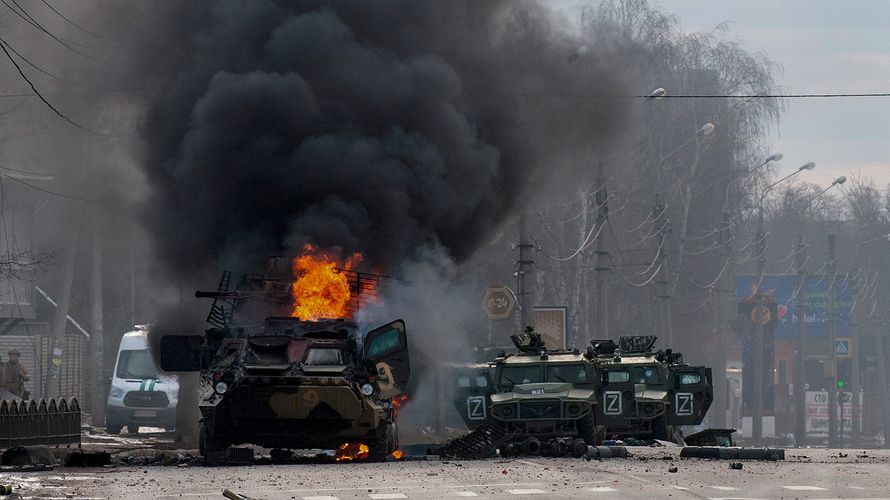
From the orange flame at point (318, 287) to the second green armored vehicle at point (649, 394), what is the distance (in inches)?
201

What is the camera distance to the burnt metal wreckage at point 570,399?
23453 mm

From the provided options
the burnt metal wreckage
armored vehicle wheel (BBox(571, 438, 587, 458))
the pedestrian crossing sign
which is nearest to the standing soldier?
the burnt metal wreckage

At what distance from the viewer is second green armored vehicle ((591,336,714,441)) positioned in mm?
26438

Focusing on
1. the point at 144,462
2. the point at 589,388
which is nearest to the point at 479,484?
the point at 144,462

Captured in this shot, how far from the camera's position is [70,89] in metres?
30.3

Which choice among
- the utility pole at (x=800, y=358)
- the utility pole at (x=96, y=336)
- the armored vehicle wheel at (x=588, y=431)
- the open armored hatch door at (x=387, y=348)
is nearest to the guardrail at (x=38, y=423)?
the open armored hatch door at (x=387, y=348)

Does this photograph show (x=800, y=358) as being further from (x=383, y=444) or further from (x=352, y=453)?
(x=383, y=444)

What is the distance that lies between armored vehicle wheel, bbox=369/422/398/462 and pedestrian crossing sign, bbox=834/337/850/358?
55.7 m

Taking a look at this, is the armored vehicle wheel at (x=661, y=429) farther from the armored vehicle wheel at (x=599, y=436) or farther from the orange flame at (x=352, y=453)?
the orange flame at (x=352, y=453)

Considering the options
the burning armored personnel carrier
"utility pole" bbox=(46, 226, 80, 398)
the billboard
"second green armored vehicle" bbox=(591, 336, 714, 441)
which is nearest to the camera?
the burning armored personnel carrier

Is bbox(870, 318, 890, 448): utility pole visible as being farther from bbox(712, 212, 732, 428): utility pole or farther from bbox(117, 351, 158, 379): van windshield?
bbox(117, 351, 158, 379): van windshield

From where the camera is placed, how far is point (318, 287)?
23.3m

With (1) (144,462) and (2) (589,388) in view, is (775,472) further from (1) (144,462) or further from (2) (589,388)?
(1) (144,462)

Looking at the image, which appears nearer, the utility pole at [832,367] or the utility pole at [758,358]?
the utility pole at [758,358]
